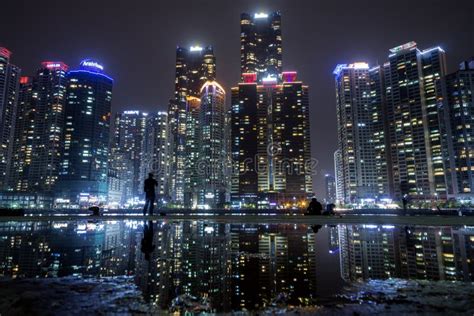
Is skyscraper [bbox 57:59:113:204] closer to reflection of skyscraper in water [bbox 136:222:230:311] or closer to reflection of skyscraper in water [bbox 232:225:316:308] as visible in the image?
reflection of skyscraper in water [bbox 136:222:230:311]

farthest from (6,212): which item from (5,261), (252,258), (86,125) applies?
(86,125)

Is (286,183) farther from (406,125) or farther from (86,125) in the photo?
(86,125)

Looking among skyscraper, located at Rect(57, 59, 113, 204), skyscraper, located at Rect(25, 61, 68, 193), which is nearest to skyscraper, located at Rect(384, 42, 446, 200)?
skyscraper, located at Rect(57, 59, 113, 204)

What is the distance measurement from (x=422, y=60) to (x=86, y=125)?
188463 mm

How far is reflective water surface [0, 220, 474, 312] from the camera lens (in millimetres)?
3490

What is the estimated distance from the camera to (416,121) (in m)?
155

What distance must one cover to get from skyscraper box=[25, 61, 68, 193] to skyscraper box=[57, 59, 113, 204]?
868 cm

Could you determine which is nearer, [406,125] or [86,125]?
[406,125]

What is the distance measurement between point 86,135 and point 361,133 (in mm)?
161153

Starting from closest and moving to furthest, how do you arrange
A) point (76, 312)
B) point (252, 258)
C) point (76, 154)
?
point (76, 312)
point (252, 258)
point (76, 154)

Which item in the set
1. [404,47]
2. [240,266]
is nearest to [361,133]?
[404,47]

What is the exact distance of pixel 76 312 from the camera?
2.80m

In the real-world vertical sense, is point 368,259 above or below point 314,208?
below

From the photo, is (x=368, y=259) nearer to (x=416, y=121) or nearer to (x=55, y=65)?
(x=416, y=121)
